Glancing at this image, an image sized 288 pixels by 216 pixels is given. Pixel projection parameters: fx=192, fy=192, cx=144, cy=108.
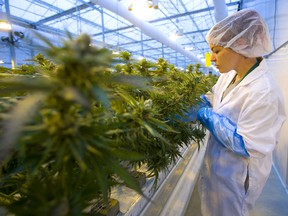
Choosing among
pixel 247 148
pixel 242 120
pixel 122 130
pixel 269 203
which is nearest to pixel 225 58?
pixel 242 120

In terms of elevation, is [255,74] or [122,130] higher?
[255,74]

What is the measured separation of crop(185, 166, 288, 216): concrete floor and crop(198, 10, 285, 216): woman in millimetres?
532

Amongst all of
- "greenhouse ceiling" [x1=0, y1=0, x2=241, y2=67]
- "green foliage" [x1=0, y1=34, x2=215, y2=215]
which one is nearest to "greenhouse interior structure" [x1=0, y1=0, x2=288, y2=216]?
"green foliage" [x1=0, y1=34, x2=215, y2=215]

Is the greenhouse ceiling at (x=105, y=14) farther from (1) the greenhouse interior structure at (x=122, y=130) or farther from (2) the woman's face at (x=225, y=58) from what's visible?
(2) the woman's face at (x=225, y=58)

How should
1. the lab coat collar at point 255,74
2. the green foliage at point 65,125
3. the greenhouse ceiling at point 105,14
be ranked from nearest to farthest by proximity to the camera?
the green foliage at point 65,125, the lab coat collar at point 255,74, the greenhouse ceiling at point 105,14

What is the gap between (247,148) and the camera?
0.76m

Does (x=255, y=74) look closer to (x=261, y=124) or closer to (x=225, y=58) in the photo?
(x=225, y=58)

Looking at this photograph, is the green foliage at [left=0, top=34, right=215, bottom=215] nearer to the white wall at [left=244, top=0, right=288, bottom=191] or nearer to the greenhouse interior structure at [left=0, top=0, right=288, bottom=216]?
the greenhouse interior structure at [left=0, top=0, right=288, bottom=216]

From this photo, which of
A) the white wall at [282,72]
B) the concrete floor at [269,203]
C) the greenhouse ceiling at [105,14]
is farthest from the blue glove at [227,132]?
the greenhouse ceiling at [105,14]

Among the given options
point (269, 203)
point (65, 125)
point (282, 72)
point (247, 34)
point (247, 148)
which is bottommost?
point (269, 203)

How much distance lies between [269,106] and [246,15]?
47 centimetres

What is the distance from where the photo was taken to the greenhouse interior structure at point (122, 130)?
21 centimetres

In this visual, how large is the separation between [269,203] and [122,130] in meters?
1.89

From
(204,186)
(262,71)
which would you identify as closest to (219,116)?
(262,71)
